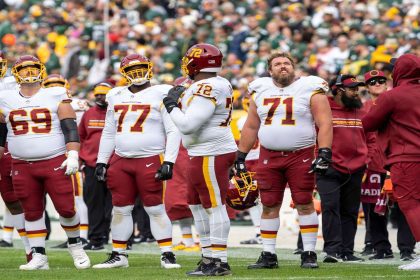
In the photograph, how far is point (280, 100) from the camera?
1074cm

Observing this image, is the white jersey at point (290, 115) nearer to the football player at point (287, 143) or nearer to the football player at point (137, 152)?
the football player at point (287, 143)

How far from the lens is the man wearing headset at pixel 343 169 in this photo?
39.8 ft

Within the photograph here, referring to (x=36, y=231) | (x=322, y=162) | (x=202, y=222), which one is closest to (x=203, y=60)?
(x=322, y=162)

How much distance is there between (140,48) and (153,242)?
393 inches

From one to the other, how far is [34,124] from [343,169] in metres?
3.22

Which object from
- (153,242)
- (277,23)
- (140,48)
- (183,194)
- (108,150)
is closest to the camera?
(108,150)

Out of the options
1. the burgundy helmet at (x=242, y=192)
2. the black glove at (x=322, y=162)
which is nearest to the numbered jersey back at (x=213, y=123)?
the black glove at (x=322, y=162)

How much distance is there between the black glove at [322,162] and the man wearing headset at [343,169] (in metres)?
1.69

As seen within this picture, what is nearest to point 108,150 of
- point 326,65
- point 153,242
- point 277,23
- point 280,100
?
point 280,100

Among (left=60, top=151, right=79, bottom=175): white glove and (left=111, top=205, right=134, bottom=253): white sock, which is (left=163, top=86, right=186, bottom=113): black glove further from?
(left=111, top=205, right=134, bottom=253): white sock

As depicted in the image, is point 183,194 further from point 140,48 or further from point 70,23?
point 70,23

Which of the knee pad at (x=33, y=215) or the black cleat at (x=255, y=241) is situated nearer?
the knee pad at (x=33, y=215)

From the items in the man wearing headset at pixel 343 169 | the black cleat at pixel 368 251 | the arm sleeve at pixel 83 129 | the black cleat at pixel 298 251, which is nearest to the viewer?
the man wearing headset at pixel 343 169

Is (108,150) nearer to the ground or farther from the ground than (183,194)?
farther from the ground
